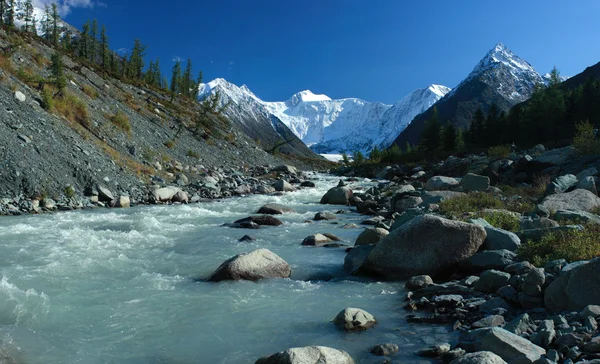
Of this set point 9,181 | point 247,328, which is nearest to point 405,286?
point 247,328

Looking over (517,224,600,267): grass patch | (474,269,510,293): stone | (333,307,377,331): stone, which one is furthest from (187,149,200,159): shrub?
(474,269,510,293): stone

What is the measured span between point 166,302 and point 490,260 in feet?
22.3

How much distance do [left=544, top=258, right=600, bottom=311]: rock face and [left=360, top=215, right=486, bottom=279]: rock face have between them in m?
2.78

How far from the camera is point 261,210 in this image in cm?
1964

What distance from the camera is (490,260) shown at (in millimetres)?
8562

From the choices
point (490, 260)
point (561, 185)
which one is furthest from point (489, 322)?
point (561, 185)

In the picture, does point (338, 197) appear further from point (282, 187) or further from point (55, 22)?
point (55, 22)

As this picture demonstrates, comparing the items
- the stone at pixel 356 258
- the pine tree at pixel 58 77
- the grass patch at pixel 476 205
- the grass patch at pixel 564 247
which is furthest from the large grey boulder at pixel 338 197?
the pine tree at pixel 58 77

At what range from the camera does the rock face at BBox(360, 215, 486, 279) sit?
899cm

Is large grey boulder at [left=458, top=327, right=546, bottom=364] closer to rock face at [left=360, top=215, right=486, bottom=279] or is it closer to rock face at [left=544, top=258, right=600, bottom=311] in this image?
rock face at [left=544, top=258, right=600, bottom=311]

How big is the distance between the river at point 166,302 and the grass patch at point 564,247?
2922 millimetres

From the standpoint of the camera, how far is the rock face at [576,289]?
19.1 feet

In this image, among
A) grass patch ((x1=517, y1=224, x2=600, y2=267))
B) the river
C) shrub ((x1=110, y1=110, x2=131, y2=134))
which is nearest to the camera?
the river

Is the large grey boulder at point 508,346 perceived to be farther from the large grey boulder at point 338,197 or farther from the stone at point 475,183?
the large grey boulder at point 338,197
